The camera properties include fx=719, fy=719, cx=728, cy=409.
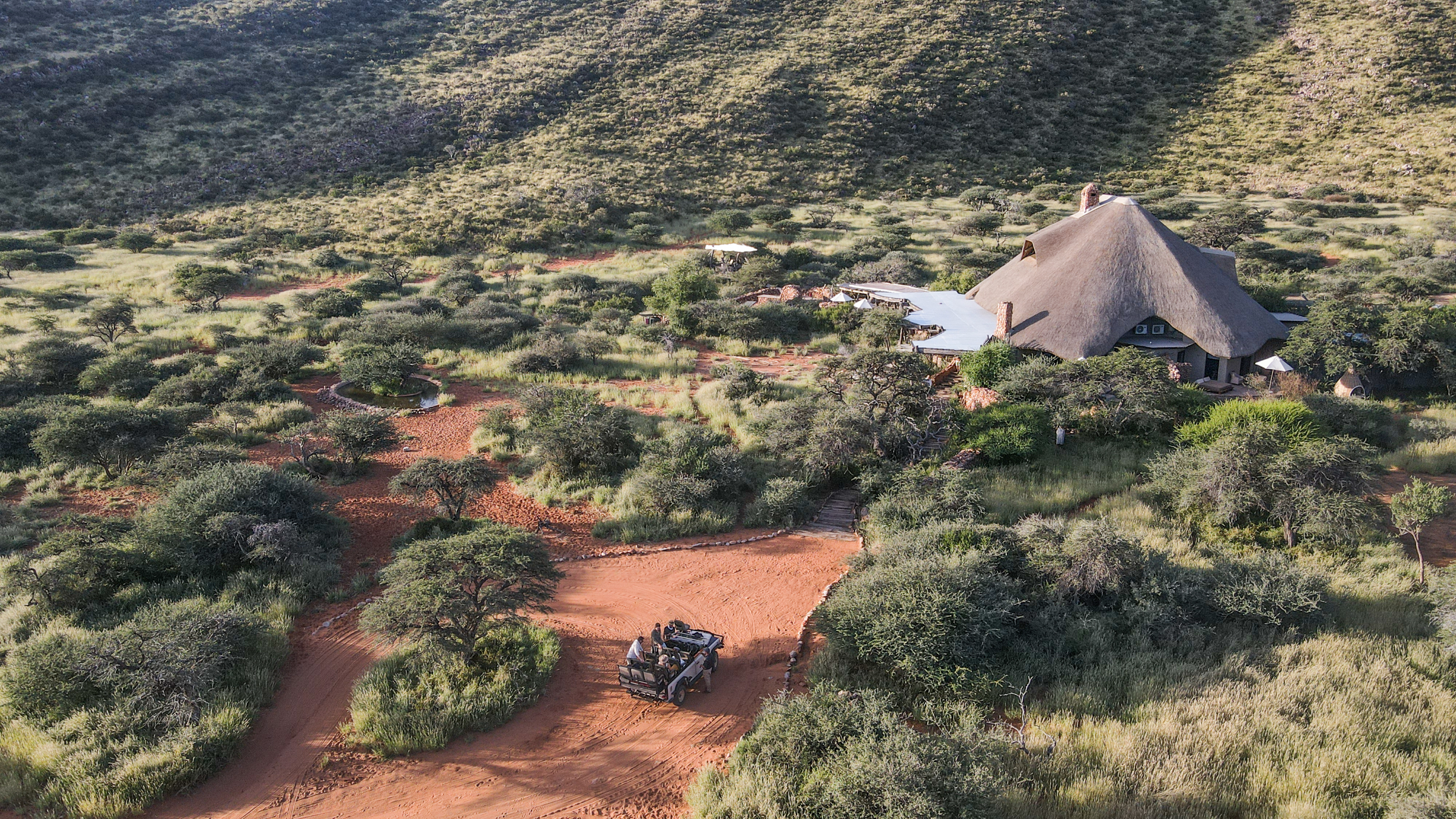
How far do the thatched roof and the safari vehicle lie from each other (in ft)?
52.4

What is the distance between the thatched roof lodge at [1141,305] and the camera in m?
21.6

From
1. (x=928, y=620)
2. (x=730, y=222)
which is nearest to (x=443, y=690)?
(x=928, y=620)

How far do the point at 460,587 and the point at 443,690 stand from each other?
1.43m

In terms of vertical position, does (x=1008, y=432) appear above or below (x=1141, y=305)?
below

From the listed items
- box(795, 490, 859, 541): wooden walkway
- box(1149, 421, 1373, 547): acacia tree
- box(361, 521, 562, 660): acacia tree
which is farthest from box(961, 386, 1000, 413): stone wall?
box(361, 521, 562, 660): acacia tree

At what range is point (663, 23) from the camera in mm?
72125

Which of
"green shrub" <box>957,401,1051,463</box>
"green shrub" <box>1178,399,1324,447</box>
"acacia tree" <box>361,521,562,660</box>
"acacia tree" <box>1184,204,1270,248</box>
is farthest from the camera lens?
"acacia tree" <box>1184,204,1270,248</box>

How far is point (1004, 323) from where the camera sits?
22953 millimetres

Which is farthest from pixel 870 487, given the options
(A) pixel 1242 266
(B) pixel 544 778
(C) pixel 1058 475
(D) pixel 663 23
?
(D) pixel 663 23

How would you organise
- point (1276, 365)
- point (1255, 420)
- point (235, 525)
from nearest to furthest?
point (235, 525), point (1255, 420), point (1276, 365)

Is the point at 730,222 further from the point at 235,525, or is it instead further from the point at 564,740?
the point at 564,740

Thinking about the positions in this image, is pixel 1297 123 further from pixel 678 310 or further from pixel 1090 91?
pixel 678 310

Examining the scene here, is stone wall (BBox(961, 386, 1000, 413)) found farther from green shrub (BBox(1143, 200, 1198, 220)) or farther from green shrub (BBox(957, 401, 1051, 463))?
green shrub (BBox(1143, 200, 1198, 220))

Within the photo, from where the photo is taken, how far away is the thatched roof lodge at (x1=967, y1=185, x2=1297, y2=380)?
2158 cm
